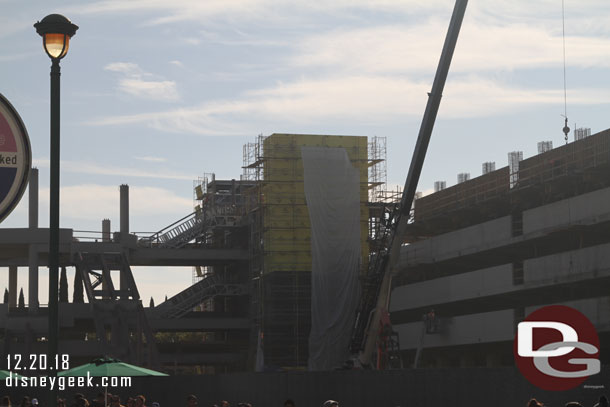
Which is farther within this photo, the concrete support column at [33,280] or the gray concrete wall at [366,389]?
the concrete support column at [33,280]

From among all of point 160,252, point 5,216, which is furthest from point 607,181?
point 5,216

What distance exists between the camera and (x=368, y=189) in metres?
84.3

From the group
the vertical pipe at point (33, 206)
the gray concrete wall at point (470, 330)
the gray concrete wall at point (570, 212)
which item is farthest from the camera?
the vertical pipe at point (33, 206)

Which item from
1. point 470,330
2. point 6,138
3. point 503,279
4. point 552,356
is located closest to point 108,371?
point 552,356

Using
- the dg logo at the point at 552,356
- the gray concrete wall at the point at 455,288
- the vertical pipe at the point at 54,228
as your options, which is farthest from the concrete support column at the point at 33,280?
the vertical pipe at the point at 54,228

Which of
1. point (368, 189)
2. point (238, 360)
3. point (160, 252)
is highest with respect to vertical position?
point (368, 189)

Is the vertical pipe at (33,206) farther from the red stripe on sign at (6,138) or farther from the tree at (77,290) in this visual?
the red stripe on sign at (6,138)

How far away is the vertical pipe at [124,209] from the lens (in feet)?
262

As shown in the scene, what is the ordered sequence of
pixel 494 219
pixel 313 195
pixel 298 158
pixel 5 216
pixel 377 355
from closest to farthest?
pixel 5 216, pixel 377 355, pixel 494 219, pixel 313 195, pixel 298 158

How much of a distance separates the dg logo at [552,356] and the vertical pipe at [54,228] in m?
10.5

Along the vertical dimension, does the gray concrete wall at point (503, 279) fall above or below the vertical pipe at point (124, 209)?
below

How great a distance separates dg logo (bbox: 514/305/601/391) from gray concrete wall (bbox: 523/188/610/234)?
112ft

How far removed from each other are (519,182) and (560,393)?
4276 centimetres

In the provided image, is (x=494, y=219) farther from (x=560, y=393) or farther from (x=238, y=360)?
(x=560, y=393)
